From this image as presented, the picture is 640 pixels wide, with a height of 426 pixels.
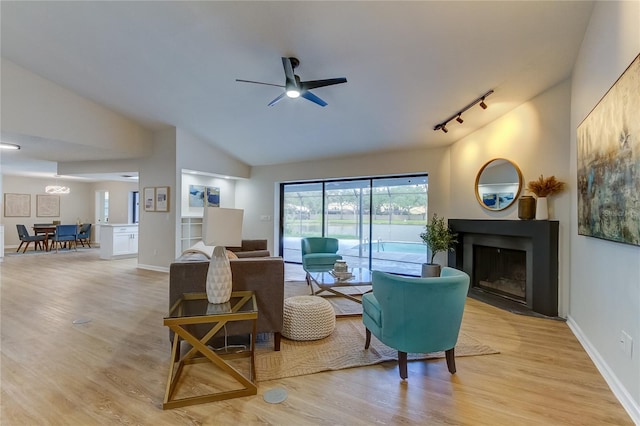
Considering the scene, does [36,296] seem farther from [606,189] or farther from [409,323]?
[606,189]

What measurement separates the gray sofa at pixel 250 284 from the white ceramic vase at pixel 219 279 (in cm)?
22

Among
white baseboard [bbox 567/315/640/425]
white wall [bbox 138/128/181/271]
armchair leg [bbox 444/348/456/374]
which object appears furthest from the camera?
white wall [bbox 138/128/181/271]

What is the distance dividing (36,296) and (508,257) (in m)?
6.99

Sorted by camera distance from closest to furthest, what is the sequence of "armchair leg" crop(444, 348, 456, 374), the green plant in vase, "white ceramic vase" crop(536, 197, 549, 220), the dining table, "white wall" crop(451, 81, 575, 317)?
"armchair leg" crop(444, 348, 456, 374), "white wall" crop(451, 81, 575, 317), "white ceramic vase" crop(536, 197, 549, 220), the green plant in vase, the dining table

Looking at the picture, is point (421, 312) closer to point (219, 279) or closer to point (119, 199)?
point (219, 279)

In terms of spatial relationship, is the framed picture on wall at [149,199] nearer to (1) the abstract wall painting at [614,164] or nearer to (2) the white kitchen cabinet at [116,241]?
(2) the white kitchen cabinet at [116,241]

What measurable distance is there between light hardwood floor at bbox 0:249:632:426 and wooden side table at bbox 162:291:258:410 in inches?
2.9

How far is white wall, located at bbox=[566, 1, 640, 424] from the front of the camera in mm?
1957

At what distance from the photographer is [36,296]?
4.48 meters

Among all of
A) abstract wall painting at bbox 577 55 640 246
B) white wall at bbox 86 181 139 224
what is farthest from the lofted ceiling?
white wall at bbox 86 181 139 224

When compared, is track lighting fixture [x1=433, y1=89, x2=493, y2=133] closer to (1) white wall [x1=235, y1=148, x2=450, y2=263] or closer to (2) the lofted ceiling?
(2) the lofted ceiling

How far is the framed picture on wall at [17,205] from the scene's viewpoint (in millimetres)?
9875

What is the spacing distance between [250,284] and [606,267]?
2.92 metres

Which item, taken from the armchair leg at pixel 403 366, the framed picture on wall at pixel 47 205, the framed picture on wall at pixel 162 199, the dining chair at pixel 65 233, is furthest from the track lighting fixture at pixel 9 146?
the armchair leg at pixel 403 366
